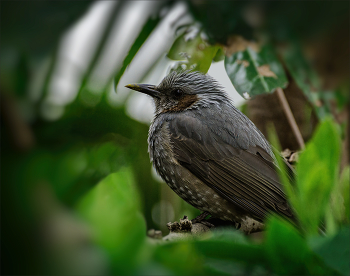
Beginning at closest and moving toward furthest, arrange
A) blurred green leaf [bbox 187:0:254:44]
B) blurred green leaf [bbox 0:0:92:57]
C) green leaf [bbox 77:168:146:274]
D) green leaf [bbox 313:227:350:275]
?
green leaf [bbox 77:168:146:274], green leaf [bbox 313:227:350:275], blurred green leaf [bbox 0:0:92:57], blurred green leaf [bbox 187:0:254:44]

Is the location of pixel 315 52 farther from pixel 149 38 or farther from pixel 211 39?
pixel 149 38

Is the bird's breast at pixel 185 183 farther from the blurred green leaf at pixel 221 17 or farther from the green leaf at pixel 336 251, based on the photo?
the green leaf at pixel 336 251

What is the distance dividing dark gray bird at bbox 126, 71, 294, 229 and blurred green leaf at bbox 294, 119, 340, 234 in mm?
1673

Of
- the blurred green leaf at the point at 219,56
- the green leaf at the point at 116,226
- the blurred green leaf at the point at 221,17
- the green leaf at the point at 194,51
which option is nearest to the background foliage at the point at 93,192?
the green leaf at the point at 116,226

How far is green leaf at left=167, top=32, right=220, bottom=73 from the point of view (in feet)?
8.87

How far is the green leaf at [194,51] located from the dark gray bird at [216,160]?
36cm

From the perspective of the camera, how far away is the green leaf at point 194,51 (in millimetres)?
2705

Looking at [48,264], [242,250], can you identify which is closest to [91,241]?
[48,264]

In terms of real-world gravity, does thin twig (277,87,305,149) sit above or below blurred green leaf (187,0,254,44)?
below

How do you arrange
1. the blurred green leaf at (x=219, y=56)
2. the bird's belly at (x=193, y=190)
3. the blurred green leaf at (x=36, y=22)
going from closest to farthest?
the blurred green leaf at (x=36, y=22) → the bird's belly at (x=193, y=190) → the blurred green leaf at (x=219, y=56)

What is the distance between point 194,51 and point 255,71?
1.65 feet

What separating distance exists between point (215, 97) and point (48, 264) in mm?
2789

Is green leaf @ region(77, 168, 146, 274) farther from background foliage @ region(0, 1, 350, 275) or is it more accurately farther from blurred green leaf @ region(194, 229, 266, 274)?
blurred green leaf @ region(194, 229, 266, 274)

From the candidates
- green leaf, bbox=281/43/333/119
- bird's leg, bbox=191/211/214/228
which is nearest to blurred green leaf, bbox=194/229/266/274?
green leaf, bbox=281/43/333/119
